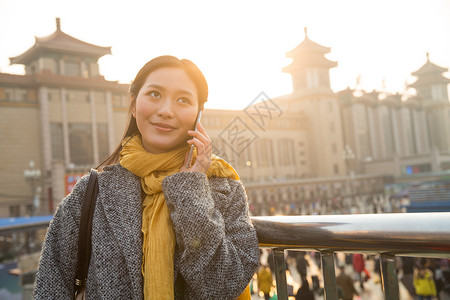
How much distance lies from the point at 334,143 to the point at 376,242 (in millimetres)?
40373

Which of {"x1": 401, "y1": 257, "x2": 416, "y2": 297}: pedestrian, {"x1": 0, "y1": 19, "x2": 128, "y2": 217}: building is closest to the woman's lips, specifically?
{"x1": 401, "y1": 257, "x2": 416, "y2": 297}: pedestrian

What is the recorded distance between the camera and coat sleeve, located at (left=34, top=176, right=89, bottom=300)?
1188 mm

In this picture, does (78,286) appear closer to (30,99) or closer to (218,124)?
(30,99)

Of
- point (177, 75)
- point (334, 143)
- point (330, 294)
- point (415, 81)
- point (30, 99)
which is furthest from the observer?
point (415, 81)

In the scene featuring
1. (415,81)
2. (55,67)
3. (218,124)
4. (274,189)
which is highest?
(415,81)

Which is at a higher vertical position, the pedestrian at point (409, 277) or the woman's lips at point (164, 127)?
the woman's lips at point (164, 127)

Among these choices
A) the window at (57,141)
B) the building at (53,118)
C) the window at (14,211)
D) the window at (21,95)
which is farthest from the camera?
the window at (57,141)

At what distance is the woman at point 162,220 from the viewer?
111 centimetres

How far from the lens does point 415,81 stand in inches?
2206

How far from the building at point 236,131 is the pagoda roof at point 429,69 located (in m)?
8.44

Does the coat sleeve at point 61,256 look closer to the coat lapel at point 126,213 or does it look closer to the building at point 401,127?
the coat lapel at point 126,213

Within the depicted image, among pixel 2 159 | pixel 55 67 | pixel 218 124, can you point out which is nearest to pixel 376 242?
pixel 2 159

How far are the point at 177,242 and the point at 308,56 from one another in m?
41.5

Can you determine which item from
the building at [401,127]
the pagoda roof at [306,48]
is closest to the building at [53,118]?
the pagoda roof at [306,48]
